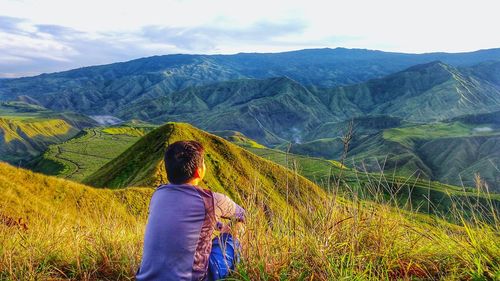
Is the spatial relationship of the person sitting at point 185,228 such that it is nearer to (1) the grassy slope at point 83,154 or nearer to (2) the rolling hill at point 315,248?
(2) the rolling hill at point 315,248

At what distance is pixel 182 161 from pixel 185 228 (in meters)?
0.80

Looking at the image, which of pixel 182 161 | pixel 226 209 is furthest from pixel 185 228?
pixel 182 161

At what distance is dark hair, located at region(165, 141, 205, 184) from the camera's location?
5.05m

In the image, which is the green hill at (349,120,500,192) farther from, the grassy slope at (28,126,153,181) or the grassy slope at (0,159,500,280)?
the grassy slope at (0,159,500,280)

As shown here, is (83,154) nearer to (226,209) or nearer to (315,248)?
(226,209)

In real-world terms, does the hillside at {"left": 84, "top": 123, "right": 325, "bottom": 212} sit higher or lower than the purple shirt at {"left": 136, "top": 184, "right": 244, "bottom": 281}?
lower

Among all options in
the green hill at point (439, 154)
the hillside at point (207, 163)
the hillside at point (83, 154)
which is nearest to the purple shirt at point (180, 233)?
the hillside at point (207, 163)

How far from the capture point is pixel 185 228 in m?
4.89

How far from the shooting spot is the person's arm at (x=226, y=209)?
5.13 m

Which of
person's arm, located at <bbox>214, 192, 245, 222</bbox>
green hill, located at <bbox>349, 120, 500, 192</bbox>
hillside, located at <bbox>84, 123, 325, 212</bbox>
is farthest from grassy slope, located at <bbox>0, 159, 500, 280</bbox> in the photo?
green hill, located at <bbox>349, 120, 500, 192</bbox>

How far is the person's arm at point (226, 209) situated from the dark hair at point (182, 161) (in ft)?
1.42

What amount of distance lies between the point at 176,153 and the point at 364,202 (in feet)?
9.05

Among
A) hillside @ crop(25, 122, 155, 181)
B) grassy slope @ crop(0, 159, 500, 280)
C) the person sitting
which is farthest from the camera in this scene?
hillside @ crop(25, 122, 155, 181)

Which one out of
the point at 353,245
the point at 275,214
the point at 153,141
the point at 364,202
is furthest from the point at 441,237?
the point at 153,141
